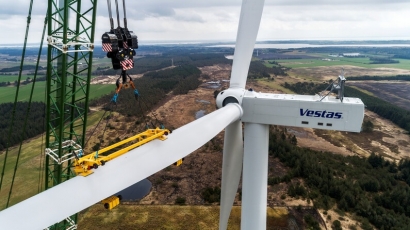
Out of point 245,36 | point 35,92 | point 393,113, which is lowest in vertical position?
point 35,92

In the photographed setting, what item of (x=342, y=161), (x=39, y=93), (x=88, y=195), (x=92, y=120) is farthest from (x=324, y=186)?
(x=39, y=93)

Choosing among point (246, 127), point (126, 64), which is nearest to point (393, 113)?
point (246, 127)

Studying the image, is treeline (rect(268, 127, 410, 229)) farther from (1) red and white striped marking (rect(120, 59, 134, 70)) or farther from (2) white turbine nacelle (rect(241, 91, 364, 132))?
(1) red and white striped marking (rect(120, 59, 134, 70))

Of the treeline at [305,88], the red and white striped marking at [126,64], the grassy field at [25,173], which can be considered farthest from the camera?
the treeline at [305,88]

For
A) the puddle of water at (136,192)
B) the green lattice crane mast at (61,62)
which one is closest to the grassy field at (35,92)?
the puddle of water at (136,192)

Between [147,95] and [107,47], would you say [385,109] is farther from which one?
[107,47]

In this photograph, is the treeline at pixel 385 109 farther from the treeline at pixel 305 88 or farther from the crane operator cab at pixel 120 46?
the crane operator cab at pixel 120 46

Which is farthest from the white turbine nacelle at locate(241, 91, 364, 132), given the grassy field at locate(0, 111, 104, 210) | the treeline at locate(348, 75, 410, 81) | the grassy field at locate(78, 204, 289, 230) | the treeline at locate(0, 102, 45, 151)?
the treeline at locate(348, 75, 410, 81)
